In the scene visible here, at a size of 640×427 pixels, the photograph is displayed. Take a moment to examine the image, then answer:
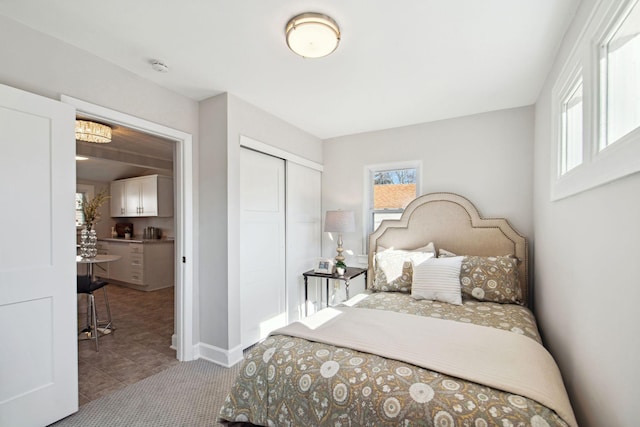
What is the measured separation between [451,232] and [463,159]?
820 mm

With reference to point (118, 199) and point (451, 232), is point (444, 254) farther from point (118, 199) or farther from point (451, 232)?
point (118, 199)

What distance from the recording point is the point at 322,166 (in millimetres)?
4168

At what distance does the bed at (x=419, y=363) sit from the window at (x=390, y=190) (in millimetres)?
1151

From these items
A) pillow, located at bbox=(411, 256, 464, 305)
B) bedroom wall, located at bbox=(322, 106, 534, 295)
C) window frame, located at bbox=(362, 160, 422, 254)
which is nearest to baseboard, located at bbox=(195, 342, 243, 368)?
pillow, located at bbox=(411, 256, 464, 305)

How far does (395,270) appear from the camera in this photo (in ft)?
9.38

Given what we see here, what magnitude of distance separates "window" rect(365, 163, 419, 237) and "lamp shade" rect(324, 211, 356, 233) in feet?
1.46

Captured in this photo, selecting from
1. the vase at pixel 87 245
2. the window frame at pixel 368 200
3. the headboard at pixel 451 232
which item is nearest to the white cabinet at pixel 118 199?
the vase at pixel 87 245

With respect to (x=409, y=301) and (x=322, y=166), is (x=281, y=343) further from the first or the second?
(x=322, y=166)

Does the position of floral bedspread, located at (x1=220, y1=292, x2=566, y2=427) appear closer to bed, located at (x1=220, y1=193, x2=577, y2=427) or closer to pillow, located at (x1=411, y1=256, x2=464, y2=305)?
bed, located at (x1=220, y1=193, x2=577, y2=427)

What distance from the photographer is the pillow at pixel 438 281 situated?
2.47 m

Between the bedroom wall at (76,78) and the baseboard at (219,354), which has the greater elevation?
the bedroom wall at (76,78)

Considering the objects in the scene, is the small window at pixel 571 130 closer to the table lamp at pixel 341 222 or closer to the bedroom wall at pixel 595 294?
the bedroom wall at pixel 595 294

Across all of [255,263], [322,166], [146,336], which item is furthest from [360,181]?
[146,336]

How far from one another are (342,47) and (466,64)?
3.14 ft
